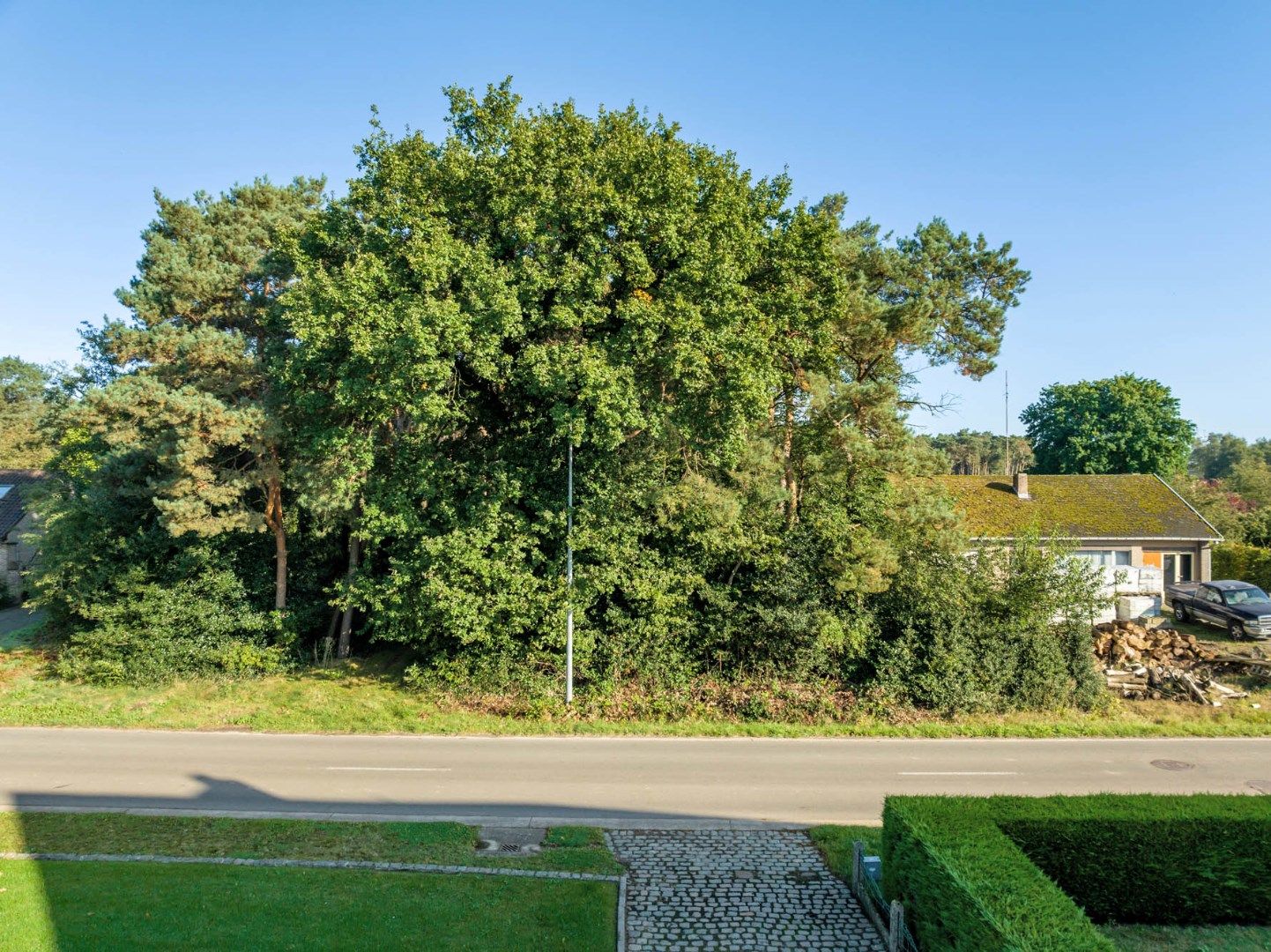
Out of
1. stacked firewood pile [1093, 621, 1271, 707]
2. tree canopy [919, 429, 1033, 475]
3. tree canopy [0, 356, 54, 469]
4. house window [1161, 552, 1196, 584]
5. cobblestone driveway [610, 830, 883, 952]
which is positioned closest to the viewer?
cobblestone driveway [610, 830, 883, 952]

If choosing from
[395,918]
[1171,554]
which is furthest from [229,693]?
[1171,554]

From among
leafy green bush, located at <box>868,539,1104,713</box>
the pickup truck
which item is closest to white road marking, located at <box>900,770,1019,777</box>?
leafy green bush, located at <box>868,539,1104,713</box>

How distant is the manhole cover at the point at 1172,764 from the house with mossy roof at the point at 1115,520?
45.6 feet

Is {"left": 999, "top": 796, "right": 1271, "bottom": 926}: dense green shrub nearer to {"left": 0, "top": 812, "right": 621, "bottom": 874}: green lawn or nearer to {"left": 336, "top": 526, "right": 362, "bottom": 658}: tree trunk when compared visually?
{"left": 0, "top": 812, "right": 621, "bottom": 874}: green lawn

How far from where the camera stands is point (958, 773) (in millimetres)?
15461

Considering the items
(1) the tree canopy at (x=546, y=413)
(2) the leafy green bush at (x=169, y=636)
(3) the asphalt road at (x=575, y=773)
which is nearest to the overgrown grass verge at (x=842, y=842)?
(3) the asphalt road at (x=575, y=773)

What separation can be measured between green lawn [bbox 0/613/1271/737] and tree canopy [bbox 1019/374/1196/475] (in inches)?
1449

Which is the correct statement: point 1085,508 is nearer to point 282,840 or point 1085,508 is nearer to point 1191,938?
point 1191,938

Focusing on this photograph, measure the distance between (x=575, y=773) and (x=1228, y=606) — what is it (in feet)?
76.0

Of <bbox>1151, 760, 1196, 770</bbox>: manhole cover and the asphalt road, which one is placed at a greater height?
<bbox>1151, 760, 1196, 770</bbox>: manhole cover

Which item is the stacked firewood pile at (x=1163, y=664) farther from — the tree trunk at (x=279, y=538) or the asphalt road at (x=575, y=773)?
the tree trunk at (x=279, y=538)

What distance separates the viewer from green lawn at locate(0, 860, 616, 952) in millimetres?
8938

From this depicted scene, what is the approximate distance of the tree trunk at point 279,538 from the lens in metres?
24.2

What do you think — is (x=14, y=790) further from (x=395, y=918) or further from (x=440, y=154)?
A: (x=440, y=154)
